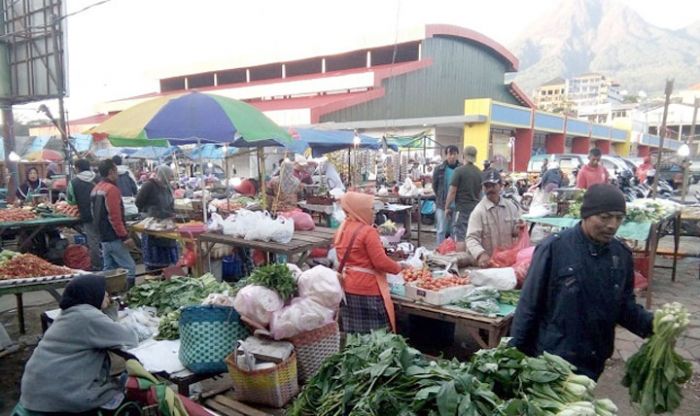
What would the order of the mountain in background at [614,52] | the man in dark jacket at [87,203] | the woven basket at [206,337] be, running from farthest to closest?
1. the mountain in background at [614,52]
2. the man in dark jacket at [87,203]
3. the woven basket at [206,337]

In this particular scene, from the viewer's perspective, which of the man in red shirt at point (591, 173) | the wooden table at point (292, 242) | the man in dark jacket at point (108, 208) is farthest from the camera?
the man in red shirt at point (591, 173)

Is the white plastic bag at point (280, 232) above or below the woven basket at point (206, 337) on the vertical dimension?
above

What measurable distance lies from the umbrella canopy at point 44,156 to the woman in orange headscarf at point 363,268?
19.0m

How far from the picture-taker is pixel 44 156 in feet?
63.3

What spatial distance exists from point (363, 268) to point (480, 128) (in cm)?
1808

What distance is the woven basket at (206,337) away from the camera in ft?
10.9

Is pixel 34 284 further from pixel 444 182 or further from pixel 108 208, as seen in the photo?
pixel 444 182

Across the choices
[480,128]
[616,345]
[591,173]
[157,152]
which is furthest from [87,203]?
[480,128]

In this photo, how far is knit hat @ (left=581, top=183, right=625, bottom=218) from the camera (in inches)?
90.5

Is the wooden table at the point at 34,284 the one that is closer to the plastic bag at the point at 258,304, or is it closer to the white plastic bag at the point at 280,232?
the white plastic bag at the point at 280,232

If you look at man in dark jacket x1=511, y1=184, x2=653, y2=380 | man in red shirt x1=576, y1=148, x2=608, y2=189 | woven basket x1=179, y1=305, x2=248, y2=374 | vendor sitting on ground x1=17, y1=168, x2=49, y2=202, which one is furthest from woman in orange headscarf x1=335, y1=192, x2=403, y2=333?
vendor sitting on ground x1=17, y1=168, x2=49, y2=202

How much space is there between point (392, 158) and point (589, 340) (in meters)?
16.8

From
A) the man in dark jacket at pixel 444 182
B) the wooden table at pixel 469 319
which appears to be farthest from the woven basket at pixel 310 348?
the man in dark jacket at pixel 444 182

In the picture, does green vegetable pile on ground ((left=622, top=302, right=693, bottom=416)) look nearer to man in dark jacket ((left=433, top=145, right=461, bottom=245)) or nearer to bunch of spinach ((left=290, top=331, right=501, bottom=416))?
bunch of spinach ((left=290, top=331, right=501, bottom=416))
